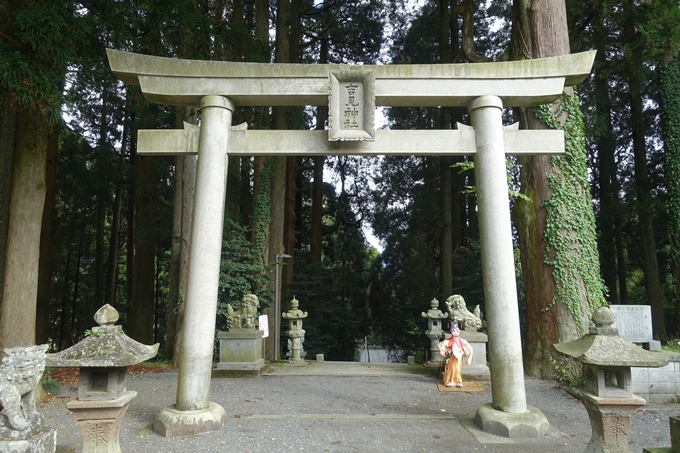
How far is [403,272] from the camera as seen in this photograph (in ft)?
70.3

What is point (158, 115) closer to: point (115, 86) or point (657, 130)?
point (115, 86)

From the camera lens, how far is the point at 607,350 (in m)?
4.21

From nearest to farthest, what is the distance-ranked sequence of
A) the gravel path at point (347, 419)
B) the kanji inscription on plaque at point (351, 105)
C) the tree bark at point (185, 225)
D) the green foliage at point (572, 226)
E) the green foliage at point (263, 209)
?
the gravel path at point (347, 419)
the kanji inscription on plaque at point (351, 105)
the green foliage at point (572, 226)
the tree bark at point (185, 225)
the green foliage at point (263, 209)

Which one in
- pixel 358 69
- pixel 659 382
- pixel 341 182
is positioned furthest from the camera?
pixel 341 182

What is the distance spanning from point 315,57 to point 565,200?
48.8 feet

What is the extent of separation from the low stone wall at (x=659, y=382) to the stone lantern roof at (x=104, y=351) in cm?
702

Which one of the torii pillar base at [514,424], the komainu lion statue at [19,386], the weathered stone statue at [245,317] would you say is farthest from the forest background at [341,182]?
the komainu lion statue at [19,386]

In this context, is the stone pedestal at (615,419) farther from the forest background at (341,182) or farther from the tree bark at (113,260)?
the tree bark at (113,260)

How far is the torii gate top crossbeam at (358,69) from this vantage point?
5.81m

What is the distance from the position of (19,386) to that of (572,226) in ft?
28.4

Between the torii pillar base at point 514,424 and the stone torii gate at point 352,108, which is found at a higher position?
the stone torii gate at point 352,108

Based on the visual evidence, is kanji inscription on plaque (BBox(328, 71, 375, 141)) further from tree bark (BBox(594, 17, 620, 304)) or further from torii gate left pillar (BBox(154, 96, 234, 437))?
tree bark (BBox(594, 17, 620, 304))

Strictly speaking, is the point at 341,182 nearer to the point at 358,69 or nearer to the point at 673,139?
the point at 673,139

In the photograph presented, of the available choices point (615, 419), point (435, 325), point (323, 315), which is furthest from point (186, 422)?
point (323, 315)
